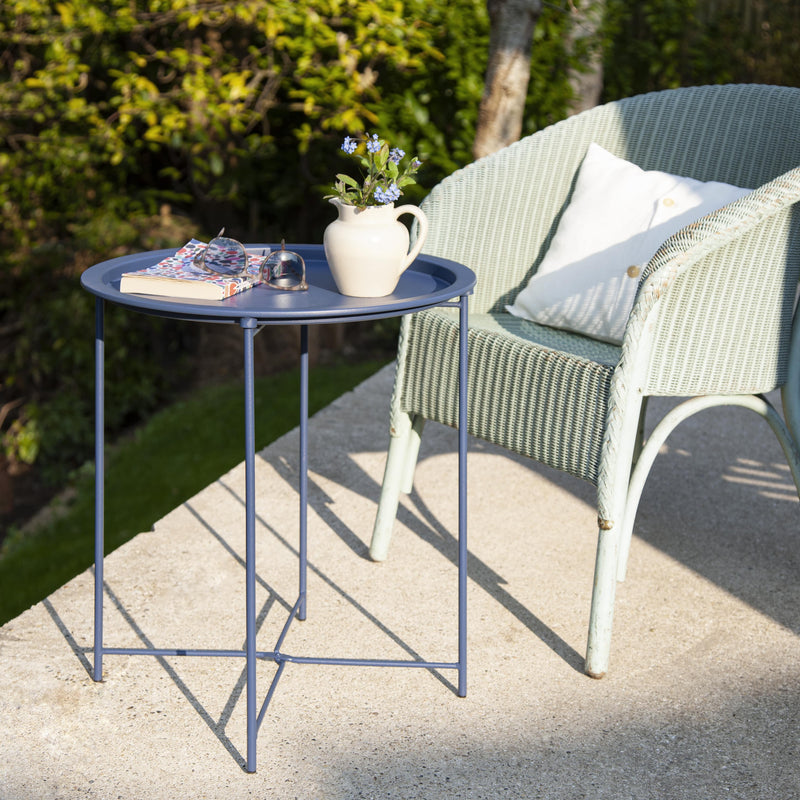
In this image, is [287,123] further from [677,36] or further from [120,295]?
[120,295]

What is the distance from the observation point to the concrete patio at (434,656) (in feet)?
5.70

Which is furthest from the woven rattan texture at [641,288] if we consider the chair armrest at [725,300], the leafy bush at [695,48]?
the leafy bush at [695,48]

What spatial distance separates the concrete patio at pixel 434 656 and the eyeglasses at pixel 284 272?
0.70 m

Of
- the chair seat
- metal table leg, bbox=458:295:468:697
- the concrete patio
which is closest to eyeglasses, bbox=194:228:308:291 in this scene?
metal table leg, bbox=458:295:468:697

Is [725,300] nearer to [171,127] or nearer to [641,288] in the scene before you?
[641,288]

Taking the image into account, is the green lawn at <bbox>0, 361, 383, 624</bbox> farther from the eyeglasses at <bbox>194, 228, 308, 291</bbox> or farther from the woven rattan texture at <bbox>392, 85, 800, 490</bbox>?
the eyeglasses at <bbox>194, 228, 308, 291</bbox>

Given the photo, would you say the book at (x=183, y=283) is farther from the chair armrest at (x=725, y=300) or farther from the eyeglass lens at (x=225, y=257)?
the chair armrest at (x=725, y=300)

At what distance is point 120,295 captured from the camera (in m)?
1.70

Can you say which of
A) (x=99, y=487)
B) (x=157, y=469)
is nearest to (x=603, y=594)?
(x=99, y=487)

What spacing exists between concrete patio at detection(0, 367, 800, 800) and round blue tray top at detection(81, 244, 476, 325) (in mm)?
677

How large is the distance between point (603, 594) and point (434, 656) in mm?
335

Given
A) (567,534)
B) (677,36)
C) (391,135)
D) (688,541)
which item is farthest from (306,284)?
(677,36)

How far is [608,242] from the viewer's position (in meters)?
2.39

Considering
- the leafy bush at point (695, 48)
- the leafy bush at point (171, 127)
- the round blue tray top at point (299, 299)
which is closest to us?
the round blue tray top at point (299, 299)
